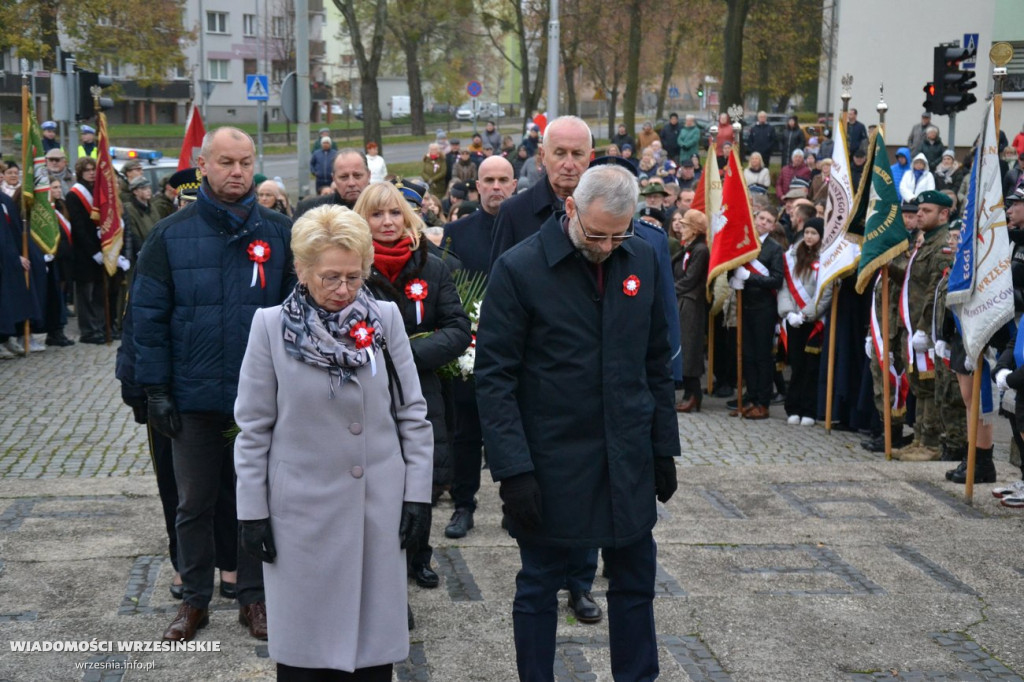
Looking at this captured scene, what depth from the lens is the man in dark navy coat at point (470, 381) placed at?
286 inches

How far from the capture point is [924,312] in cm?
991

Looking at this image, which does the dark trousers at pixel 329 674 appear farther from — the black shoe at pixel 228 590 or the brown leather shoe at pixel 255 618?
the black shoe at pixel 228 590

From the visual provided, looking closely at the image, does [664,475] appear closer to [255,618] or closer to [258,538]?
[258,538]

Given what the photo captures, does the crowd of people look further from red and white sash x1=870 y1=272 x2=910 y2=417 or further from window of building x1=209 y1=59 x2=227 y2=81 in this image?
window of building x1=209 y1=59 x2=227 y2=81

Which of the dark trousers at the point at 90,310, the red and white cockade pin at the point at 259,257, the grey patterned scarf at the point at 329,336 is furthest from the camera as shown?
the dark trousers at the point at 90,310

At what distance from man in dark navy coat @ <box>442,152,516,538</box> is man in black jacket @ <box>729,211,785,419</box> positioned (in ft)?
17.1

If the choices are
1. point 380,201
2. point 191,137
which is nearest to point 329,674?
point 380,201

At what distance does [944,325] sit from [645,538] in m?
4.78

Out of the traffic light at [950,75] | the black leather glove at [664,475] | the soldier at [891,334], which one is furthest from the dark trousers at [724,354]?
the black leather glove at [664,475]

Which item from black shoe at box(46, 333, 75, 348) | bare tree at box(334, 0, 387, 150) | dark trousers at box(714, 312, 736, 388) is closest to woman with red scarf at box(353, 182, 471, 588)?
dark trousers at box(714, 312, 736, 388)

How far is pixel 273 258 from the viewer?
5.56 metres

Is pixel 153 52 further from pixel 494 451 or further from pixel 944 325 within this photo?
pixel 494 451

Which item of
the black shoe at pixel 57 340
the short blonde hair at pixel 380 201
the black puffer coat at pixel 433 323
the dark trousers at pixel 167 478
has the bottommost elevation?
the black shoe at pixel 57 340

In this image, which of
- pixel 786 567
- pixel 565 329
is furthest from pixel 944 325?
pixel 565 329
